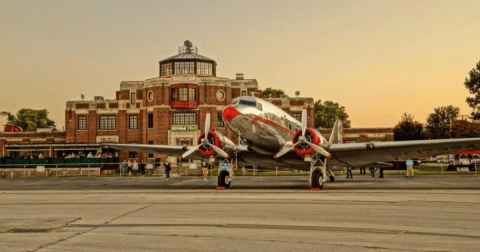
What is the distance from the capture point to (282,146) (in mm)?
29422

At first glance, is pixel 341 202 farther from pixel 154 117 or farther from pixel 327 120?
pixel 327 120

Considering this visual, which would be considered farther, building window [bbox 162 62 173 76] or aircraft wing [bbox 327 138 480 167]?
building window [bbox 162 62 173 76]

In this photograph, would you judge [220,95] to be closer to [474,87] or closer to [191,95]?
[191,95]

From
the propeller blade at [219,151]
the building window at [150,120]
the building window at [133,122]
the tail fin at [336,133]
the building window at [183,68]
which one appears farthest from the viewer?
the building window at [183,68]

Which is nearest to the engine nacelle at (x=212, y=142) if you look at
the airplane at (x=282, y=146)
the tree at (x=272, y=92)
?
the airplane at (x=282, y=146)

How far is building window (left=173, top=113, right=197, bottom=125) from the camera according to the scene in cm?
8375

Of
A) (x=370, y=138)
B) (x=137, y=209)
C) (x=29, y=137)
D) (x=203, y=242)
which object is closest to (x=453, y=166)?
(x=370, y=138)

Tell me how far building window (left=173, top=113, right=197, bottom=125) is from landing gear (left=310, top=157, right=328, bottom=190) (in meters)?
56.5

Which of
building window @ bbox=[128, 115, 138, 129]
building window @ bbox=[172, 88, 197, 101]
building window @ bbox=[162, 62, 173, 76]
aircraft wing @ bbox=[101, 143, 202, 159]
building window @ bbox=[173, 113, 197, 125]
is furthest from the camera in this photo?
building window @ bbox=[162, 62, 173, 76]

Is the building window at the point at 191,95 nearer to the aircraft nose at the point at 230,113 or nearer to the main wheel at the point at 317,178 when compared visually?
the aircraft nose at the point at 230,113

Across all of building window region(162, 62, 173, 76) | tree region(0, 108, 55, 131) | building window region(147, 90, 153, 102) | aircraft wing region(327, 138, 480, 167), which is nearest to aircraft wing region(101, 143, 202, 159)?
aircraft wing region(327, 138, 480, 167)

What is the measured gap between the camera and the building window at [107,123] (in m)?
87.7

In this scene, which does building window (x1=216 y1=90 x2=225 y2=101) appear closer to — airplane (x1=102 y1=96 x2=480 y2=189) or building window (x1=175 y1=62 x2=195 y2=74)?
building window (x1=175 y1=62 x2=195 y2=74)

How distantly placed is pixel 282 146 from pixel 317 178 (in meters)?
2.91
